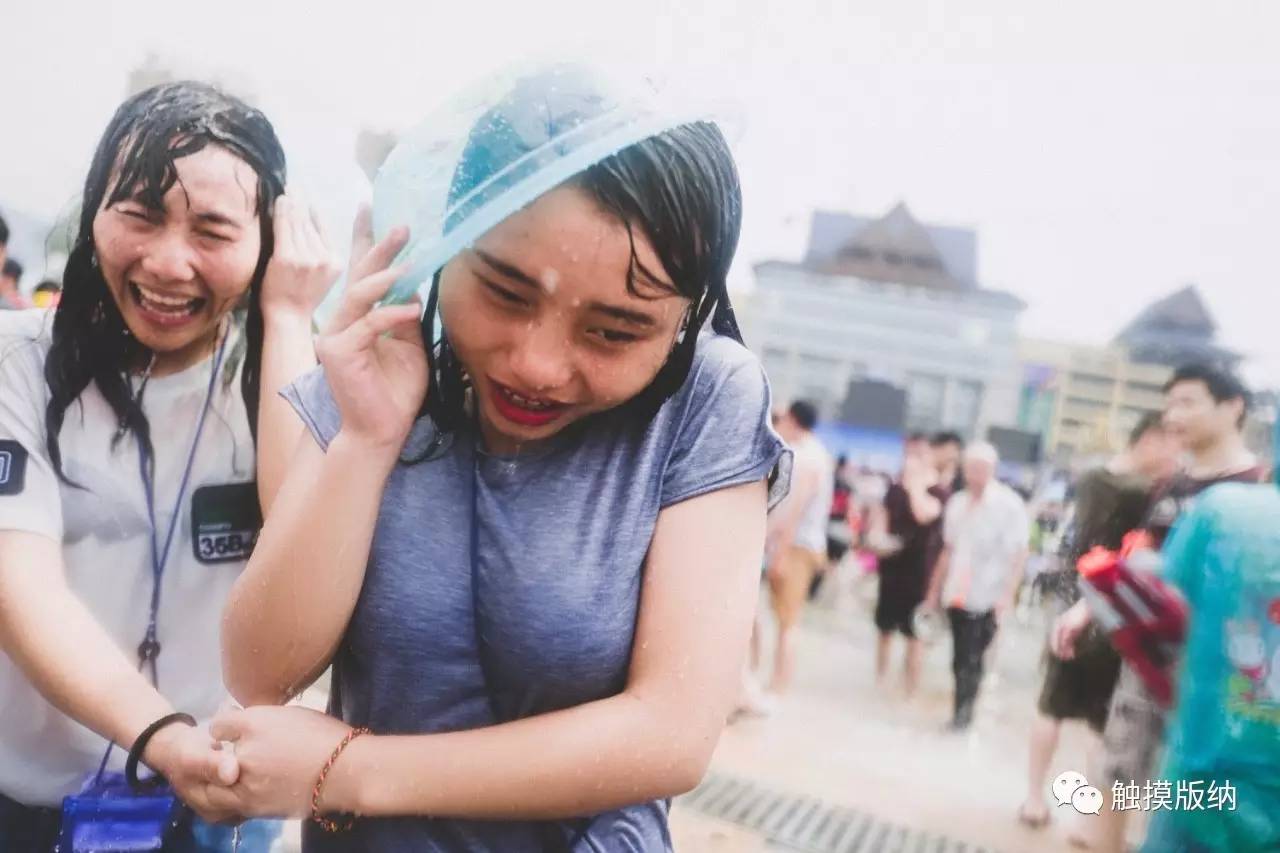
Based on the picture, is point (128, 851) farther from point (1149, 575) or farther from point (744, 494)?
point (1149, 575)

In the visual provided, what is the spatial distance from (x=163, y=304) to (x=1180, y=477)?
228 cm

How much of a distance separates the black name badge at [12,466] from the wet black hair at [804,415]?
3873 mm

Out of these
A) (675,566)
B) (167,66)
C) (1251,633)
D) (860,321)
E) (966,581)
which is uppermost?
(860,321)

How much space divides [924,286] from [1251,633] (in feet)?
68.7

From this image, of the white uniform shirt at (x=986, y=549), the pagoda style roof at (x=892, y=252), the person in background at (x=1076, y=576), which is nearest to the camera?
the person in background at (x=1076, y=576)

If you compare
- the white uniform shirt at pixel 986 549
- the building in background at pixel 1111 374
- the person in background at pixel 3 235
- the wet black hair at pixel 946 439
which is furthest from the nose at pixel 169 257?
the wet black hair at pixel 946 439

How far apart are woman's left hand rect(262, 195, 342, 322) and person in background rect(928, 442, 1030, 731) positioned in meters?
3.86

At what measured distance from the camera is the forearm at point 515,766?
0.72 m

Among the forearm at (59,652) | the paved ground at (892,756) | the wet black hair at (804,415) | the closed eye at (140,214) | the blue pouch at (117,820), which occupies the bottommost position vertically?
the paved ground at (892,756)

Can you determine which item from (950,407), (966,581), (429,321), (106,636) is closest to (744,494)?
(429,321)

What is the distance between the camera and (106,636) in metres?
1.00

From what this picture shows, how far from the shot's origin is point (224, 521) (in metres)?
1.09

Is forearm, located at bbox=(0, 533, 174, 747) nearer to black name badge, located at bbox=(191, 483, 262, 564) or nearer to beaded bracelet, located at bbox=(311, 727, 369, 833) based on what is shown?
black name badge, located at bbox=(191, 483, 262, 564)

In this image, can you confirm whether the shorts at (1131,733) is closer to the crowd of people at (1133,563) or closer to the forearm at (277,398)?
the crowd of people at (1133,563)
